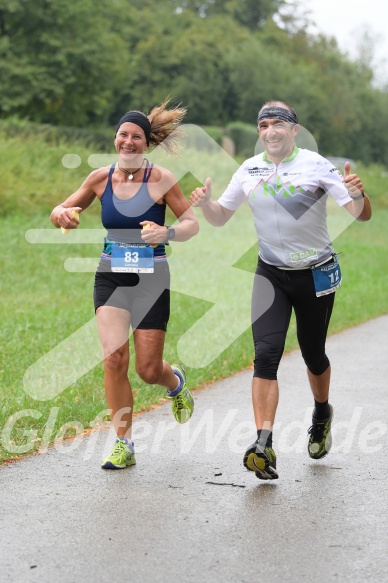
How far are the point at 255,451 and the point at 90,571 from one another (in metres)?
1.57

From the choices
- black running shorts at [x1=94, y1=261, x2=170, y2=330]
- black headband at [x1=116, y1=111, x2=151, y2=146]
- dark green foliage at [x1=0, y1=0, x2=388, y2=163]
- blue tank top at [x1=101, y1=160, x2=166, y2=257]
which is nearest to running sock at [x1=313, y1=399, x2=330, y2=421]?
black running shorts at [x1=94, y1=261, x2=170, y2=330]

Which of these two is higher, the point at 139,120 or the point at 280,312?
the point at 139,120

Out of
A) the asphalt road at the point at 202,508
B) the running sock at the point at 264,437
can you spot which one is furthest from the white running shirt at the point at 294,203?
the asphalt road at the point at 202,508

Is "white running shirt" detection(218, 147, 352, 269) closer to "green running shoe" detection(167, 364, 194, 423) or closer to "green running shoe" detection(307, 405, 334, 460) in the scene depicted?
"green running shoe" detection(307, 405, 334, 460)

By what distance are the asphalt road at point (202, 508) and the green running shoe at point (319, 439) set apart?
7cm

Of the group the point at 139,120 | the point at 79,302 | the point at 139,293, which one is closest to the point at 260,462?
the point at 139,293

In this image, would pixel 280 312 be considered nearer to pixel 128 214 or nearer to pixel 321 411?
pixel 321 411

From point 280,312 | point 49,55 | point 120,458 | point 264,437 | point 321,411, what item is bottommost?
point 120,458

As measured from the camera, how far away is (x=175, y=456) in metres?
6.32

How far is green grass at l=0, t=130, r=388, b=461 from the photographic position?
7.41 meters

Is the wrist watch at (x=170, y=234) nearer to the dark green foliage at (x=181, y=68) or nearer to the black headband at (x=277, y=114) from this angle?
the black headband at (x=277, y=114)

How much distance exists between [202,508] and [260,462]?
0.50 m

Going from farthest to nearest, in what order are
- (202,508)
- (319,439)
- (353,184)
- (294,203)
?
(319,439) → (294,203) → (353,184) → (202,508)

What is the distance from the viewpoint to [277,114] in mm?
5859
